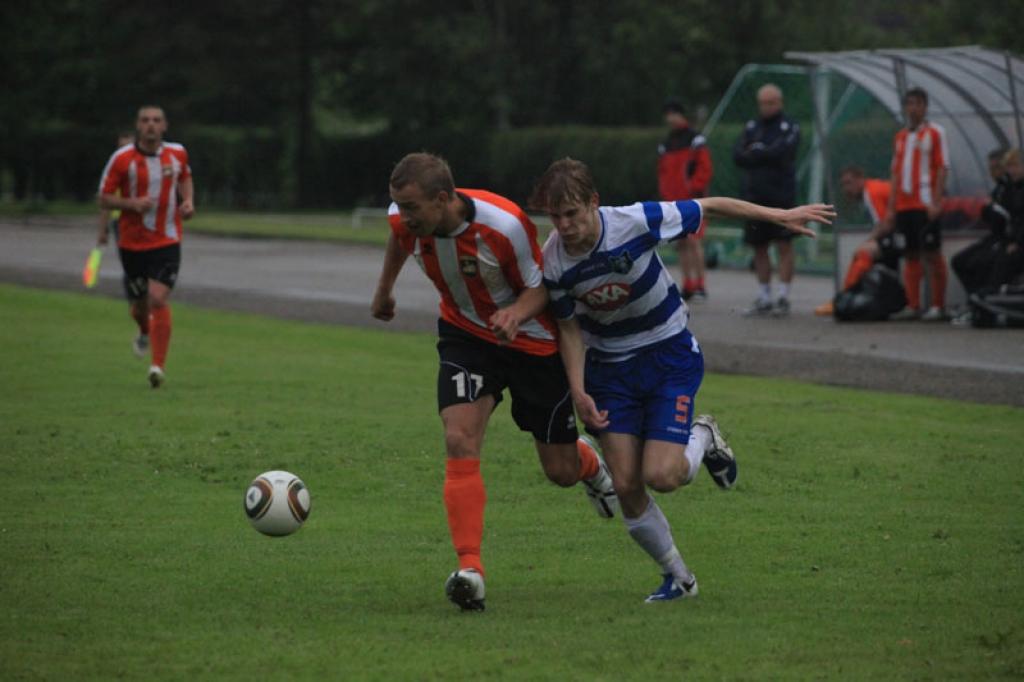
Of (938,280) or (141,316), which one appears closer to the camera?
(141,316)

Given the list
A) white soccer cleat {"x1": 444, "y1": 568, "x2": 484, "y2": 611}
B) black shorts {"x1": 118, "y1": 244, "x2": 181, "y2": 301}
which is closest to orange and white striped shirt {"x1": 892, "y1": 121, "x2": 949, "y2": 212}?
black shorts {"x1": 118, "y1": 244, "x2": 181, "y2": 301}

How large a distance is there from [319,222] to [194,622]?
3974 centimetres

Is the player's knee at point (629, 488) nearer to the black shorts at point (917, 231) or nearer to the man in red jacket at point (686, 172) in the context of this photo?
the black shorts at point (917, 231)

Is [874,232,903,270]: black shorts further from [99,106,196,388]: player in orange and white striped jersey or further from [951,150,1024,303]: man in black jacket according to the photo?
[99,106,196,388]: player in orange and white striped jersey

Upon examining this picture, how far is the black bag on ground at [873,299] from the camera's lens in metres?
18.4

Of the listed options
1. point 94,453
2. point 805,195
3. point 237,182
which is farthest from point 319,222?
point 94,453

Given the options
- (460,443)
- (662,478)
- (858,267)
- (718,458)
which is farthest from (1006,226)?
(460,443)

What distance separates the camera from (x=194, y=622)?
6266 mm

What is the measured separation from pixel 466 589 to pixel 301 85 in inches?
2021

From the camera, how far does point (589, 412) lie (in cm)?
663

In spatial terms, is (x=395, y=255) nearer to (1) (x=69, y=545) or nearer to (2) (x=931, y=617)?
(1) (x=69, y=545)

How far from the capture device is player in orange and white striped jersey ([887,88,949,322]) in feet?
58.0

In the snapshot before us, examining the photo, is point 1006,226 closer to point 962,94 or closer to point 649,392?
point 962,94

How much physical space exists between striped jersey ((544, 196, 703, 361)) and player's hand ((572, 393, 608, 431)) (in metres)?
0.32
